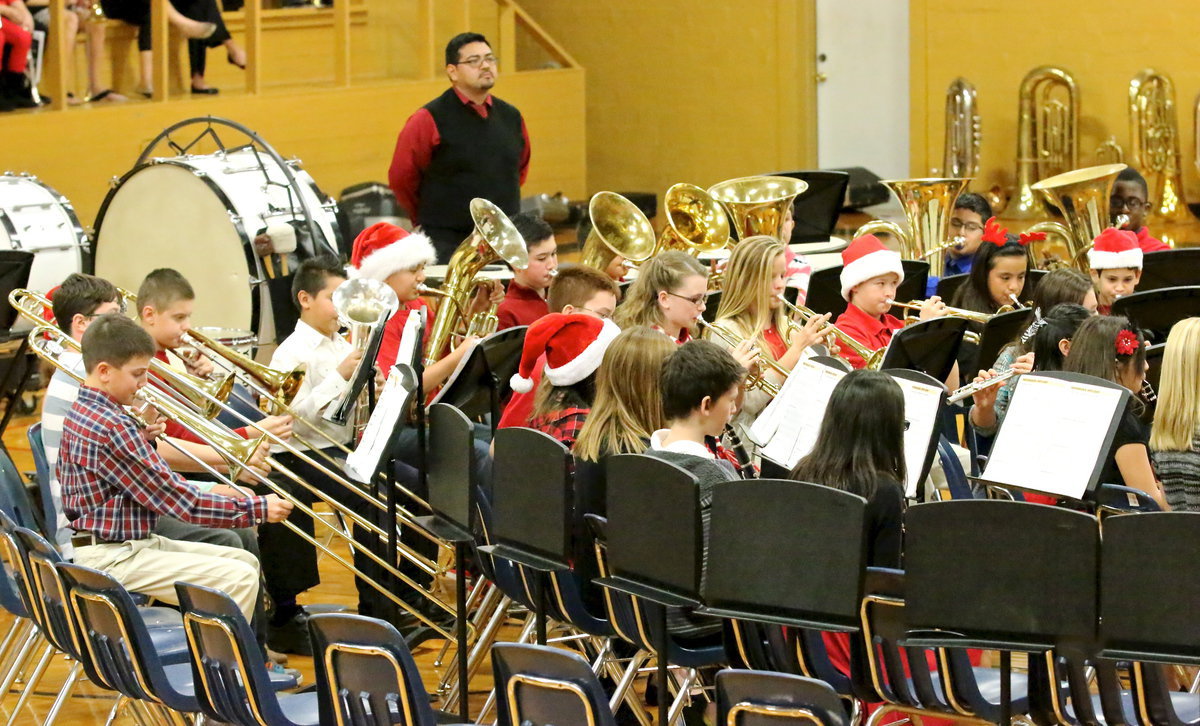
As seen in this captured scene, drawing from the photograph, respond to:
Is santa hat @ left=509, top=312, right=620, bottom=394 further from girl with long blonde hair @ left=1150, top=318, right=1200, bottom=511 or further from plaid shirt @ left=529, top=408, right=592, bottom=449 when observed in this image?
girl with long blonde hair @ left=1150, top=318, right=1200, bottom=511

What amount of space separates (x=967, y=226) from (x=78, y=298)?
381 centimetres

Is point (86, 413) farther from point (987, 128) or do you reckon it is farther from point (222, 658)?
point (987, 128)

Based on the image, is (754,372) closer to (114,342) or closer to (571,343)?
(571,343)

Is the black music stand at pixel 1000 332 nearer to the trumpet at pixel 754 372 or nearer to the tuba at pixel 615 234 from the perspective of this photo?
the trumpet at pixel 754 372

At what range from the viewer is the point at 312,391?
460 cm

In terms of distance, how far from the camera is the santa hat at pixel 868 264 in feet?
16.9

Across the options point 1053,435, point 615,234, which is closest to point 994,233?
point 615,234

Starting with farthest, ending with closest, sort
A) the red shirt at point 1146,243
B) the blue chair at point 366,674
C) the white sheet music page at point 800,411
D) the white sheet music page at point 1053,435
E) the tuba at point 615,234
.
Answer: the red shirt at point 1146,243, the tuba at point 615,234, the white sheet music page at point 800,411, the white sheet music page at point 1053,435, the blue chair at point 366,674

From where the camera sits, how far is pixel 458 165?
6.98 m

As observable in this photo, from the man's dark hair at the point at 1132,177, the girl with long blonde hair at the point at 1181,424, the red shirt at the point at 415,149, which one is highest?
the red shirt at the point at 415,149

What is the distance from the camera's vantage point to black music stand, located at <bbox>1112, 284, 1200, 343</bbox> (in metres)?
5.11

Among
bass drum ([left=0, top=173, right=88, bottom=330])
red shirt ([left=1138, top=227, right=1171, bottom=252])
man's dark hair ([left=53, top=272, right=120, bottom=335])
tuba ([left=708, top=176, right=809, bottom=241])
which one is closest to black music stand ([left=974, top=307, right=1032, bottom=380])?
tuba ([left=708, top=176, right=809, bottom=241])

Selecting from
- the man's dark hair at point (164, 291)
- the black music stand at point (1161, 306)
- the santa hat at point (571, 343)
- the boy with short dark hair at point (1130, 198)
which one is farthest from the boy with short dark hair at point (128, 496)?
the boy with short dark hair at point (1130, 198)

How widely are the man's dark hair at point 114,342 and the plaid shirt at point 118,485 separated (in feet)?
0.29
